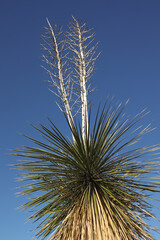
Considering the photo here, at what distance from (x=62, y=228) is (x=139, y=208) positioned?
1.21 meters

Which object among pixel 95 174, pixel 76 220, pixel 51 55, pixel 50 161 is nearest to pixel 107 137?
pixel 95 174

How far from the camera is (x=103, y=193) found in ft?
16.0

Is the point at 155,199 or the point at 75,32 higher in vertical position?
the point at 75,32

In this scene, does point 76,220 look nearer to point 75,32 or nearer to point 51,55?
point 51,55

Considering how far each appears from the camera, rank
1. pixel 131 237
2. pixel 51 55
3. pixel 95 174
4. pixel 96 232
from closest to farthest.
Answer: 1. pixel 96 232
2. pixel 131 237
3. pixel 95 174
4. pixel 51 55

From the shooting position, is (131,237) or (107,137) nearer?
(131,237)

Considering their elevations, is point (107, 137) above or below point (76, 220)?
above

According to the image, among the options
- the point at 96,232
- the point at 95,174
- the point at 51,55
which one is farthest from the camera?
the point at 51,55

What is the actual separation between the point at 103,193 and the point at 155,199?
0.74m

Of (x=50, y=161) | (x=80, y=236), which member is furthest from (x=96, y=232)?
(x=50, y=161)

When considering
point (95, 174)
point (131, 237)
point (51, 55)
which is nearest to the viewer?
point (131, 237)

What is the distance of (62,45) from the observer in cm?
754

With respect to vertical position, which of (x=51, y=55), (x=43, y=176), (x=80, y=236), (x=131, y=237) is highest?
(x=51, y=55)

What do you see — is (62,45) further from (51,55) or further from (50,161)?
(50,161)
